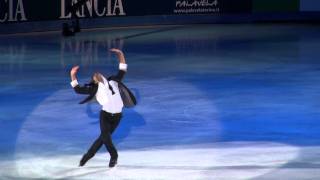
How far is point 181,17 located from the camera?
115 feet

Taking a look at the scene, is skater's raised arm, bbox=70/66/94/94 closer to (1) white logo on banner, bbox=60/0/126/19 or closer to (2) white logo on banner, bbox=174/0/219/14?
(1) white logo on banner, bbox=60/0/126/19

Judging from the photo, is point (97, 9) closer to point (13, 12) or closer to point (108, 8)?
point (108, 8)

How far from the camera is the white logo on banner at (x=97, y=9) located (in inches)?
1235

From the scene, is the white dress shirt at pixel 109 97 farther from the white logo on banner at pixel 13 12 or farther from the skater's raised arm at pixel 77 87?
the white logo on banner at pixel 13 12

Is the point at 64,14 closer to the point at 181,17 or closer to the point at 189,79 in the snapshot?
the point at 181,17

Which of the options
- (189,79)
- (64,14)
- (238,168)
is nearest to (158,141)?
(238,168)

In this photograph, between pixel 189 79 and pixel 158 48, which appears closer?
pixel 189 79

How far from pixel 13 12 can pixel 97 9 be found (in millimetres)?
4092

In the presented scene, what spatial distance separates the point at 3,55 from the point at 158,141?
12.1 m

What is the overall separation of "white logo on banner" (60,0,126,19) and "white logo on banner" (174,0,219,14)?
2.83m

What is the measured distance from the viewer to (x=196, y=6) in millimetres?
35188

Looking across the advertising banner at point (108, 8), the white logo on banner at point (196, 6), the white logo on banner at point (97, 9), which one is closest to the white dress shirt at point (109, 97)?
the advertising banner at point (108, 8)

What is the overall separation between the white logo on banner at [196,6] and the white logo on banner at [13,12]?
299 inches

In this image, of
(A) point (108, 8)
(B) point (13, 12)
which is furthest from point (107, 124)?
(A) point (108, 8)
